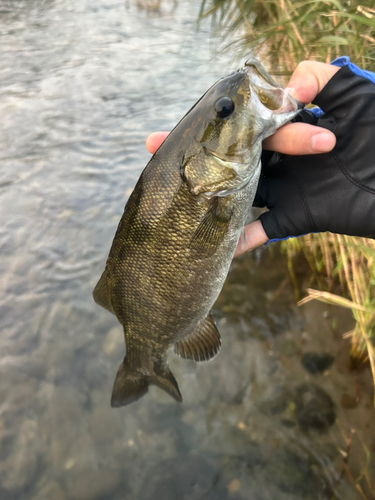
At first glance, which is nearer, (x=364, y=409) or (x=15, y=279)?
(x=364, y=409)

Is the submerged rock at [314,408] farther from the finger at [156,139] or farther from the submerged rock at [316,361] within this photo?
the finger at [156,139]

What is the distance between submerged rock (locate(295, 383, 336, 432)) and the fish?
39.3 inches

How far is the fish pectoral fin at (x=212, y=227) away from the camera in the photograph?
1611 millimetres

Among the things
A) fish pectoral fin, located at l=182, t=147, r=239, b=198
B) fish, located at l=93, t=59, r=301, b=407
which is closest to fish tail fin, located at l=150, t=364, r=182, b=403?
fish, located at l=93, t=59, r=301, b=407

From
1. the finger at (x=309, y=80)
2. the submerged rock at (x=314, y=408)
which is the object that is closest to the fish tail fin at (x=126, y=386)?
the submerged rock at (x=314, y=408)

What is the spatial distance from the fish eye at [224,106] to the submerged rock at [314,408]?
2110 mm

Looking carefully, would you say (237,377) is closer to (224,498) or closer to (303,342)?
(303,342)

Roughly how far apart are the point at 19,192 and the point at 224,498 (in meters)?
4.17

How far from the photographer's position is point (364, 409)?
2318mm

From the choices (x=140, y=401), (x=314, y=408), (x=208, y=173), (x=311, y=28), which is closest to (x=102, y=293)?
(x=208, y=173)

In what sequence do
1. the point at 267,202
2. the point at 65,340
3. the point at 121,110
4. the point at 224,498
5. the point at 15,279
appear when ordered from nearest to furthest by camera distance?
the point at 267,202, the point at 224,498, the point at 65,340, the point at 15,279, the point at 121,110

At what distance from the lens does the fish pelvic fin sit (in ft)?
6.99

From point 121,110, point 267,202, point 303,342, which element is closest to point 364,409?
point 303,342

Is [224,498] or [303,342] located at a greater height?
[303,342]
